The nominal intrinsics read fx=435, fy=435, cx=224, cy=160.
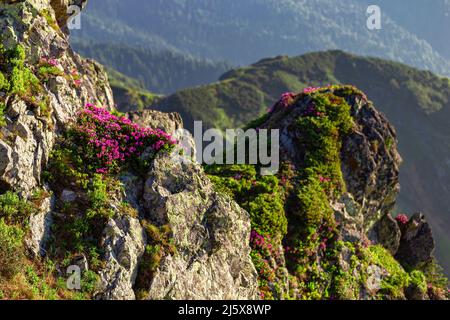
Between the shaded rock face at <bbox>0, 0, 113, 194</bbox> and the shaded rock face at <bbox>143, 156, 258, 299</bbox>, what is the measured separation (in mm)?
4074

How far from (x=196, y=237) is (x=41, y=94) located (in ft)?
26.3

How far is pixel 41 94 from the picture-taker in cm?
1659

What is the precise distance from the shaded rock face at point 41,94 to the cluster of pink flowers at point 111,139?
0.85m

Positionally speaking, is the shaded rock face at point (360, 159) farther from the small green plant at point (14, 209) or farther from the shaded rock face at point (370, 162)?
the small green plant at point (14, 209)

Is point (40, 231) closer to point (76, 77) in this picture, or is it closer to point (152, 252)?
point (152, 252)

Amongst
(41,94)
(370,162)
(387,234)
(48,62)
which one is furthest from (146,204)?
(387,234)

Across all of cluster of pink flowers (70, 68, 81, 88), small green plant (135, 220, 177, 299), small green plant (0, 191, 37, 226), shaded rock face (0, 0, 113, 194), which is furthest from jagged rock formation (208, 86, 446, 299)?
small green plant (0, 191, 37, 226)

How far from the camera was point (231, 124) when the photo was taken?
195 metres

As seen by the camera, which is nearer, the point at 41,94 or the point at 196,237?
the point at 196,237

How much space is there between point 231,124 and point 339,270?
172570 millimetres
